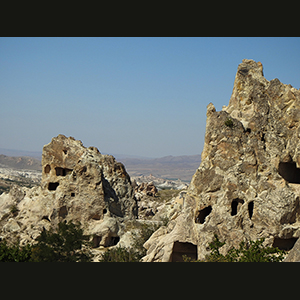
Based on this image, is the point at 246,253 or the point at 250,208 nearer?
the point at 246,253

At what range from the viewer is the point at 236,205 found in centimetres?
2489

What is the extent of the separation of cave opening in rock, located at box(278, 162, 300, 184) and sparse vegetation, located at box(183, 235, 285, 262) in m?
4.56

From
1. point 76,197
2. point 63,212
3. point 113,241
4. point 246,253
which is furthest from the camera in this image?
point 63,212

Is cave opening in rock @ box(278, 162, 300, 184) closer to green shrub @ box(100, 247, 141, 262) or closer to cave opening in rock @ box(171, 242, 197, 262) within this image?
cave opening in rock @ box(171, 242, 197, 262)

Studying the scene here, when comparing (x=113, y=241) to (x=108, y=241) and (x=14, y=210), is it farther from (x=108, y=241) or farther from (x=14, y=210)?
(x=14, y=210)

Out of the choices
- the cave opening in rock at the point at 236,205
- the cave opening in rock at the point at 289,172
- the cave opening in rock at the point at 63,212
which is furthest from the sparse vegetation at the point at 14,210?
the cave opening in rock at the point at 289,172

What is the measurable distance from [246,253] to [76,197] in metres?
19.3

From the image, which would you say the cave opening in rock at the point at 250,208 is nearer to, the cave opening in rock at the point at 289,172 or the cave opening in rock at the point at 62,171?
the cave opening in rock at the point at 289,172

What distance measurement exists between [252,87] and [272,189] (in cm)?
670

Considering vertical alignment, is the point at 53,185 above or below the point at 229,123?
below

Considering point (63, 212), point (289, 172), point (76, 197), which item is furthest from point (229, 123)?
point (63, 212)

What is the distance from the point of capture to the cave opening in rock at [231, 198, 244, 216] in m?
24.5

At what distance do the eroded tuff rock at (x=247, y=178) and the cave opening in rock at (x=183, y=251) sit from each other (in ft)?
0.20
